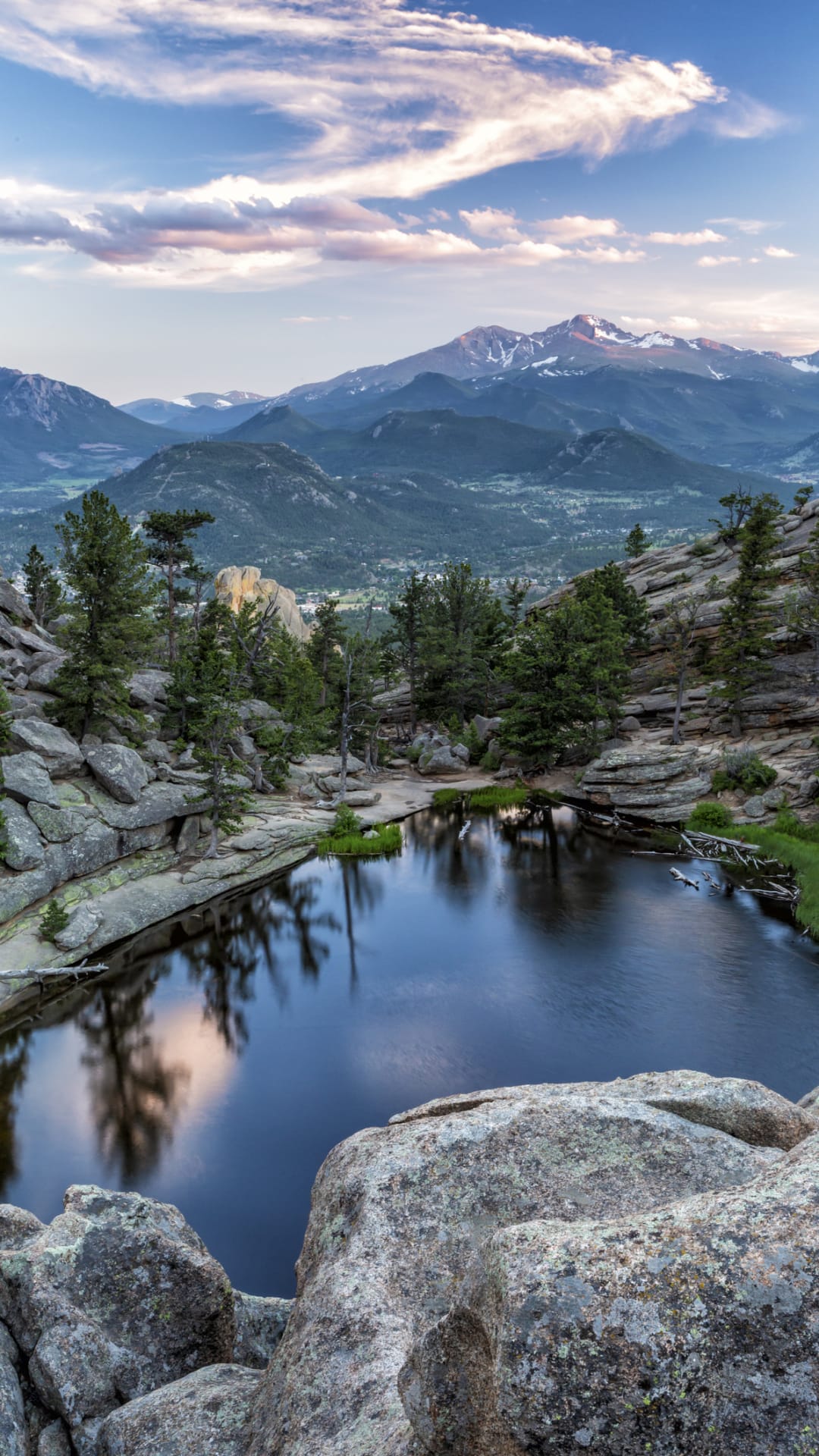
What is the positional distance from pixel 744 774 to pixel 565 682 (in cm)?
1299

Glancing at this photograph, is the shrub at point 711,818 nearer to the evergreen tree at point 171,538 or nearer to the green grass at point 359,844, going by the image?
the green grass at point 359,844

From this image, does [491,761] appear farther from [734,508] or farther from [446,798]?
[734,508]

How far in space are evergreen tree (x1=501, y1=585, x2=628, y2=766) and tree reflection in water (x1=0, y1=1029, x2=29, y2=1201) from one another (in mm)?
37204

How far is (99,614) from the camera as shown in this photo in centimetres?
A: 4016

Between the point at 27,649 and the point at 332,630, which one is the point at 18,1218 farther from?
the point at 332,630

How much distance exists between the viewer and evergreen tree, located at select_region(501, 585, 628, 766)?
5375 cm

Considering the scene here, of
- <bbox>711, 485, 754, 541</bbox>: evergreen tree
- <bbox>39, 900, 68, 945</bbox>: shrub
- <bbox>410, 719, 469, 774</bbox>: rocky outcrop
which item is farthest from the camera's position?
<bbox>711, 485, 754, 541</bbox>: evergreen tree

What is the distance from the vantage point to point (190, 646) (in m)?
54.0

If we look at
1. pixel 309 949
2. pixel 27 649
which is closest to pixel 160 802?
pixel 309 949

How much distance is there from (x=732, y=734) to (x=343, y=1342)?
163 feet

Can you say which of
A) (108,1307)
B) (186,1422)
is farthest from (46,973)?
(186,1422)

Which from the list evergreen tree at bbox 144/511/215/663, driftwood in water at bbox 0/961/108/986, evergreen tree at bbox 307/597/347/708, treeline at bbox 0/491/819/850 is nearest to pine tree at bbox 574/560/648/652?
treeline at bbox 0/491/819/850

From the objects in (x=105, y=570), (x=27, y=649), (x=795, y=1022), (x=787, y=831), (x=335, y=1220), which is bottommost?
(x=795, y=1022)

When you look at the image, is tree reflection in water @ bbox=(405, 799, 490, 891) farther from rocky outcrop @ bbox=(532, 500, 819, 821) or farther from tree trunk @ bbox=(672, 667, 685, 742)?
tree trunk @ bbox=(672, 667, 685, 742)
